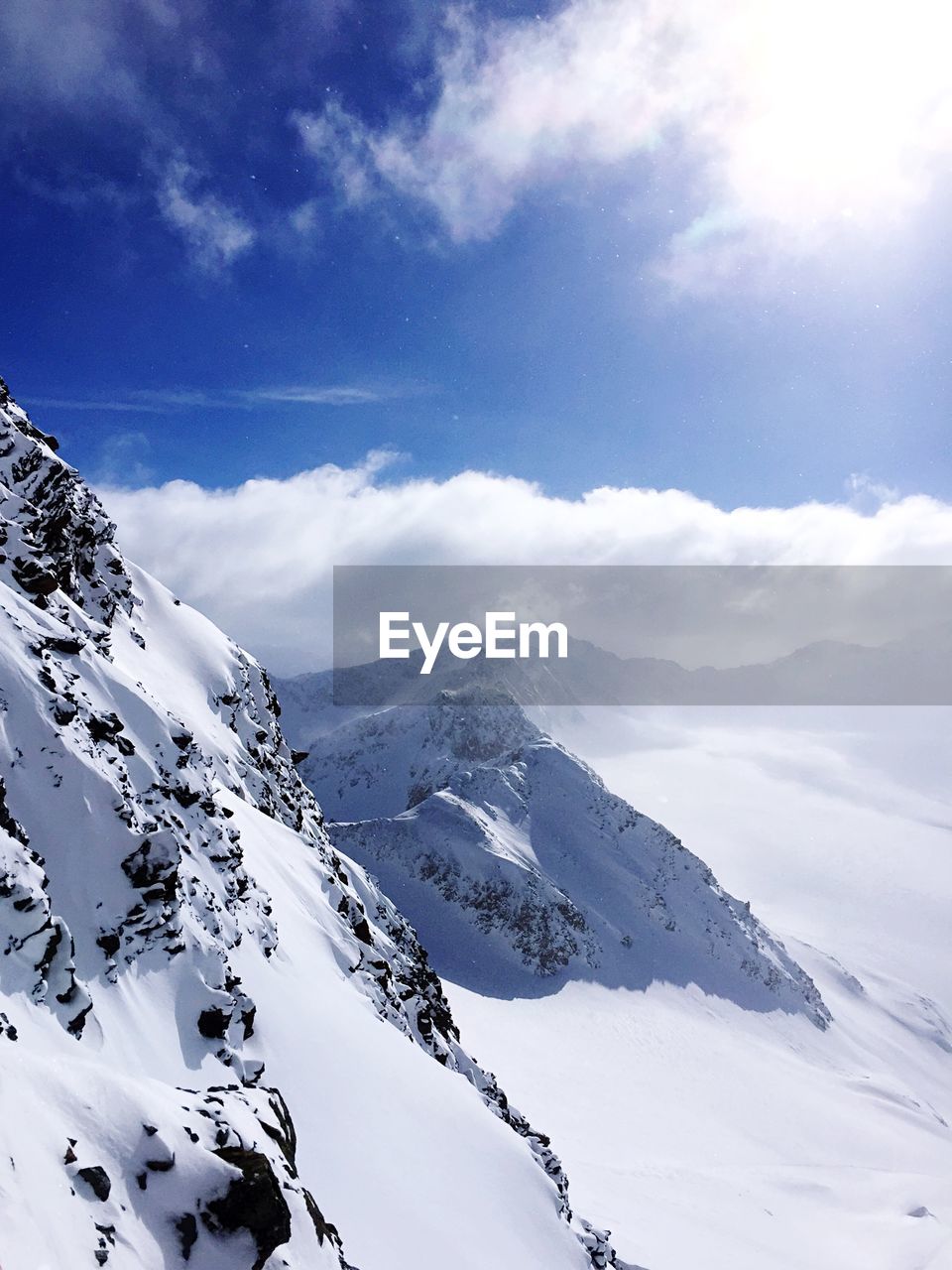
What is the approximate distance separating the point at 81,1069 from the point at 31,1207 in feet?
10.0

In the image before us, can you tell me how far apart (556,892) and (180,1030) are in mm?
76939

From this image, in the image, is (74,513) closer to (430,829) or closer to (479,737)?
(430,829)

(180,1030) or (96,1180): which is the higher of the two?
(96,1180)

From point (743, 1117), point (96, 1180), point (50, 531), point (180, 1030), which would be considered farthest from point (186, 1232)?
point (743, 1117)

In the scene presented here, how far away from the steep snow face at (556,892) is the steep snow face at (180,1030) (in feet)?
164

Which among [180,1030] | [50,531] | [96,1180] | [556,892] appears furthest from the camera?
[556,892]

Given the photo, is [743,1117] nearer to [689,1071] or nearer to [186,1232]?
[689,1071]

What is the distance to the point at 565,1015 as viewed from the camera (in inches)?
2938

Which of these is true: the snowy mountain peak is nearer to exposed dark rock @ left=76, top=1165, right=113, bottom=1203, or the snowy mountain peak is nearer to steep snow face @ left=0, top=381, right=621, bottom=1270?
steep snow face @ left=0, top=381, right=621, bottom=1270

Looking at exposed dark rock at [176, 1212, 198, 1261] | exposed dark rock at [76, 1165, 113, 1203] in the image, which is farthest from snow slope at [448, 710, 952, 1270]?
exposed dark rock at [76, 1165, 113, 1203]

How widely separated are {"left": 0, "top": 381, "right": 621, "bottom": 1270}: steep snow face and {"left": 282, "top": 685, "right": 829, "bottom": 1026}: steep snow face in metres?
49.9

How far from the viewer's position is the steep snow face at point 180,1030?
10.6 meters

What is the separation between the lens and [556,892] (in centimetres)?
8919

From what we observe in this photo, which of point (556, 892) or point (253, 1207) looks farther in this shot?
point (556, 892)
